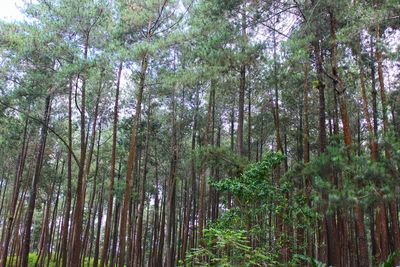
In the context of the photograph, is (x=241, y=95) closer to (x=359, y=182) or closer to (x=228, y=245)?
(x=359, y=182)

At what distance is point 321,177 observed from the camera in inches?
275

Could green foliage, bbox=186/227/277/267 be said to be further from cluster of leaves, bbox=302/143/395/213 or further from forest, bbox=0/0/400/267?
cluster of leaves, bbox=302/143/395/213

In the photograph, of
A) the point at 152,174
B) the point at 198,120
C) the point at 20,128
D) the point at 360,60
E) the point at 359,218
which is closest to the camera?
the point at 359,218

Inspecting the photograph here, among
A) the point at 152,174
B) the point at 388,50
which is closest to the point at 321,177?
the point at 388,50

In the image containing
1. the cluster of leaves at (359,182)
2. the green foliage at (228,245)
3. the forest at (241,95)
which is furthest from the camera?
the forest at (241,95)

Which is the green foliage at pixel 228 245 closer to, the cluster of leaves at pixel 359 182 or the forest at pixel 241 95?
the forest at pixel 241 95

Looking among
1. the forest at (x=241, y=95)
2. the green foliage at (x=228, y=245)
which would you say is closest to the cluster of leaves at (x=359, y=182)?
the forest at (x=241, y=95)

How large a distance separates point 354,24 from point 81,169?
8.87 meters

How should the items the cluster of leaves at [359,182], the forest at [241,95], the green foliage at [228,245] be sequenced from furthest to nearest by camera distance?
the forest at [241,95]
the cluster of leaves at [359,182]
the green foliage at [228,245]

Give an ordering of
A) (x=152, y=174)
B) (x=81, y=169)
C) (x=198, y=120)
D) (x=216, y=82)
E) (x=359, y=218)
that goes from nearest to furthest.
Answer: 1. (x=359, y=218)
2. (x=81, y=169)
3. (x=216, y=82)
4. (x=198, y=120)
5. (x=152, y=174)

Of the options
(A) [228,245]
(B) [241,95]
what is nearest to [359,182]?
(A) [228,245]

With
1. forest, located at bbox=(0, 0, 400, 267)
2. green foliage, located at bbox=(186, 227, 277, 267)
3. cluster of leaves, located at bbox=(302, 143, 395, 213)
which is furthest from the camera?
forest, located at bbox=(0, 0, 400, 267)

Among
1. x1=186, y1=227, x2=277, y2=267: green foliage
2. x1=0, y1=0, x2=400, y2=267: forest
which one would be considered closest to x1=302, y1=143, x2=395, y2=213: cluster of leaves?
x1=0, y1=0, x2=400, y2=267: forest

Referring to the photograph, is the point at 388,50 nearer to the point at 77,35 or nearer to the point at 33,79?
the point at 77,35
